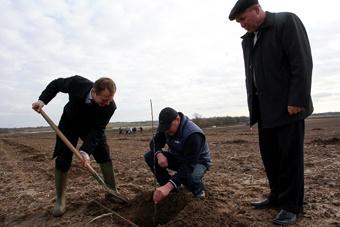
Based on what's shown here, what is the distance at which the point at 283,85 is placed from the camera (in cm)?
383

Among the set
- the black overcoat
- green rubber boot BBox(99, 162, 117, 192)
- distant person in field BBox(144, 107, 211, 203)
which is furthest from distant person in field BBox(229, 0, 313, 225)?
green rubber boot BBox(99, 162, 117, 192)

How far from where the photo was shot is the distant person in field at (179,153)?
4285 mm

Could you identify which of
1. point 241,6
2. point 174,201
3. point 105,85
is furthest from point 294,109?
point 105,85

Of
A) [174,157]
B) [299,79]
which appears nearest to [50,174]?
[174,157]

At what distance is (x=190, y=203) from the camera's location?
4.05 m

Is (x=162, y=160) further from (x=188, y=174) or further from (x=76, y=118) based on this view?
(x=76, y=118)

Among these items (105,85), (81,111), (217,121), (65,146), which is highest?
(105,85)

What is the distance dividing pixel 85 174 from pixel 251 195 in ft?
12.8

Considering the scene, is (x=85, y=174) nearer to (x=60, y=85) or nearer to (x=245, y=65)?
(x=60, y=85)

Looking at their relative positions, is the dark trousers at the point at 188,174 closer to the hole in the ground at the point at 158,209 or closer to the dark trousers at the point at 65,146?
the hole in the ground at the point at 158,209

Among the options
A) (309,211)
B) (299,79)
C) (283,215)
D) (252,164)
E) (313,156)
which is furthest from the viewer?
(313,156)

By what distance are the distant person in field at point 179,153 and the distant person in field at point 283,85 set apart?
824mm

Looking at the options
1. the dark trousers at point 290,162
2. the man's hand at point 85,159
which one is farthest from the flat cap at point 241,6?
the man's hand at point 85,159

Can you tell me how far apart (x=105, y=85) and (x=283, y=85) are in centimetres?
186
